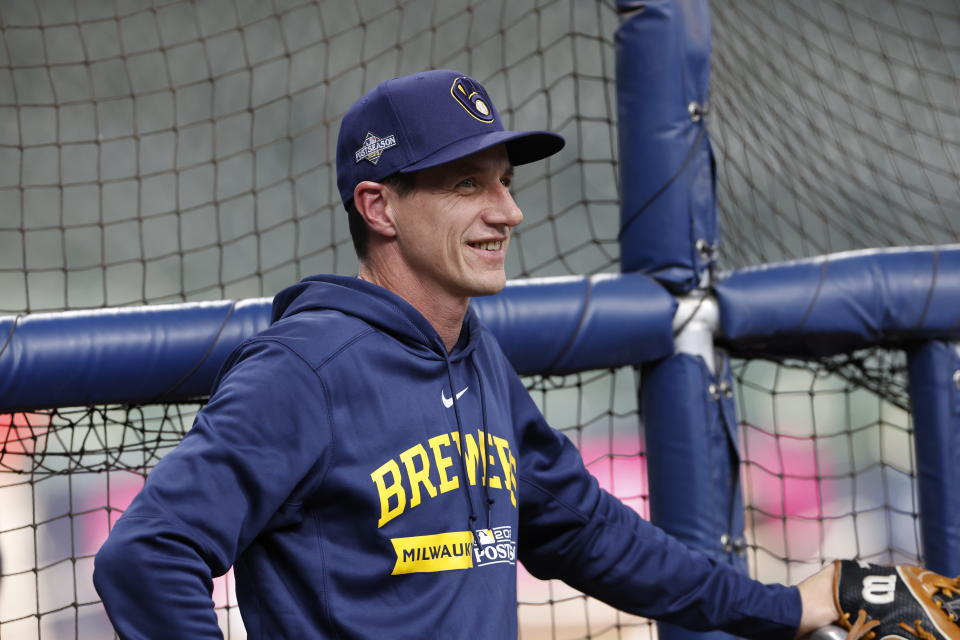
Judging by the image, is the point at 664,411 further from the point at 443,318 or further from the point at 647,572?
the point at 443,318

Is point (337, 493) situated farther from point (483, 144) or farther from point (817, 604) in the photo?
point (817, 604)

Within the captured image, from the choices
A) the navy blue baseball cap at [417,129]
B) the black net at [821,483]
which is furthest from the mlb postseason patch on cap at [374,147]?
the black net at [821,483]

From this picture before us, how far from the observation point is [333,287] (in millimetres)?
1252

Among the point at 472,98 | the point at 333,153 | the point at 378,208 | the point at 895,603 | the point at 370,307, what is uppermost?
the point at 333,153

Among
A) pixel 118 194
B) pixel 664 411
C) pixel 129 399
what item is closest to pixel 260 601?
pixel 129 399

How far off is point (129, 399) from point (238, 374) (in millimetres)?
828

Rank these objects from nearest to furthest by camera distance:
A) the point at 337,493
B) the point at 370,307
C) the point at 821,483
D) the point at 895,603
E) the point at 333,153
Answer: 1. the point at 337,493
2. the point at 370,307
3. the point at 895,603
4. the point at 821,483
5. the point at 333,153

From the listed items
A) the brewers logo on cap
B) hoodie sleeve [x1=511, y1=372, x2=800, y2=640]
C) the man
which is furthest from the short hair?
hoodie sleeve [x1=511, y1=372, x2=800, y2=640]

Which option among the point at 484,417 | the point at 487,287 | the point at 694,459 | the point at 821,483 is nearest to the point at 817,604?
the point at 694,459

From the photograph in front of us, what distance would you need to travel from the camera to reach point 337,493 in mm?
1130

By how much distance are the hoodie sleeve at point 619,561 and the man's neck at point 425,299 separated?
223 millimetres

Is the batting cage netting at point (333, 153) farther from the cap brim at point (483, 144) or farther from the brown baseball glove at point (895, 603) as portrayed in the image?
the cap brim at point (483, 144)

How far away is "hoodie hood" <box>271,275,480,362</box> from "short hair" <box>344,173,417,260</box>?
0.18 ft

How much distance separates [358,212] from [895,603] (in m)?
0.91
